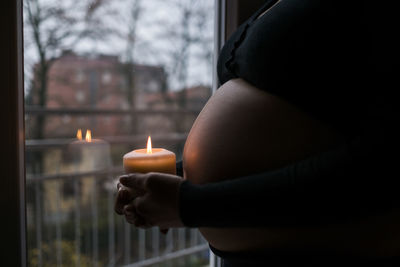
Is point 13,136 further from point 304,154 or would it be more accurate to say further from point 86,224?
point 86,224

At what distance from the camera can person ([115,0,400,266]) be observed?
0.38 m

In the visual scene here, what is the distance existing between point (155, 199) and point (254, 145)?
0.55 ft

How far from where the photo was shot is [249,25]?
1.89 ft

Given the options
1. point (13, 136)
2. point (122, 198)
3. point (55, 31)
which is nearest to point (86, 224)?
point (55, 31)

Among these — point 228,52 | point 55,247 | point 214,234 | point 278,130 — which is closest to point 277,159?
point 278,130

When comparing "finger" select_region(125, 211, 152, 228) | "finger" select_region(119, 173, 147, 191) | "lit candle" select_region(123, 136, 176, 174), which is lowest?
"finger" select_region(125, 211, 152, 228)

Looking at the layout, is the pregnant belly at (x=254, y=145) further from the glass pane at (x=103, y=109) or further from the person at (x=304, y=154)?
the glass pane at (x=103, y=109)

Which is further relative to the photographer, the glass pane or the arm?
the glass pane

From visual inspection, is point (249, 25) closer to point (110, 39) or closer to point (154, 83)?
point (110, 39)

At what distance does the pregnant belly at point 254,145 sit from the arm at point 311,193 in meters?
0.04

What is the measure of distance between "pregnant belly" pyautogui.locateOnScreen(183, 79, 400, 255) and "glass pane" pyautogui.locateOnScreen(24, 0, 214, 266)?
1.49 meters

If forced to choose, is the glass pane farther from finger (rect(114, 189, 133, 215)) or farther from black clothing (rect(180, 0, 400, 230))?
black clothing (rect(180, 0, 400, 230))

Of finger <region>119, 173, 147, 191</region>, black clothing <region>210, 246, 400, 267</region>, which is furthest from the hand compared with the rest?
black clothing <region>210, 246, 400, 267</region>

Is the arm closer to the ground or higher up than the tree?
closer to the ground
